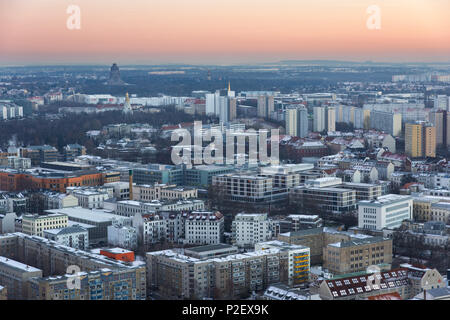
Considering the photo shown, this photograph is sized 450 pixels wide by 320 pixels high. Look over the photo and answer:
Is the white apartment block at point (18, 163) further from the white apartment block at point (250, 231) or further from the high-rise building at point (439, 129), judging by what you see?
the high-rise building at point (439, 129)

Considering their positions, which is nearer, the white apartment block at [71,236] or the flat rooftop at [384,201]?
the white apartment block at [71,236]

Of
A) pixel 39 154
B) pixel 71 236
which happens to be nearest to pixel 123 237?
pixel 71 236

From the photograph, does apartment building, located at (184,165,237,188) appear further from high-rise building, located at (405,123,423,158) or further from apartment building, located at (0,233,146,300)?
high-rise building, located at (405,123,423,158)

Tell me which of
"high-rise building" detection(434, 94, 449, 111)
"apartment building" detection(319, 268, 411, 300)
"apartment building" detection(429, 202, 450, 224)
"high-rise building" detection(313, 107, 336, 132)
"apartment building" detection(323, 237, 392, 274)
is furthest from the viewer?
"high-rise building" detection(434, 94, 449, 111)

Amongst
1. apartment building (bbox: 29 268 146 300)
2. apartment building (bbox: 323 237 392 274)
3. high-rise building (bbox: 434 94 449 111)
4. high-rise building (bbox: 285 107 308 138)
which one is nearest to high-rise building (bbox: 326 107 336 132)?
high-rise building (bbox: 285 107 308 138)

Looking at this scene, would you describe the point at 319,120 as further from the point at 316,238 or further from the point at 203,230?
the point at 316,238

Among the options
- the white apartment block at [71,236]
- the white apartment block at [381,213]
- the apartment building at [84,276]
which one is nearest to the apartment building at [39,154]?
the white apartment block at [71,236]

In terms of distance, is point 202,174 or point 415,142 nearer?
point 202,174
